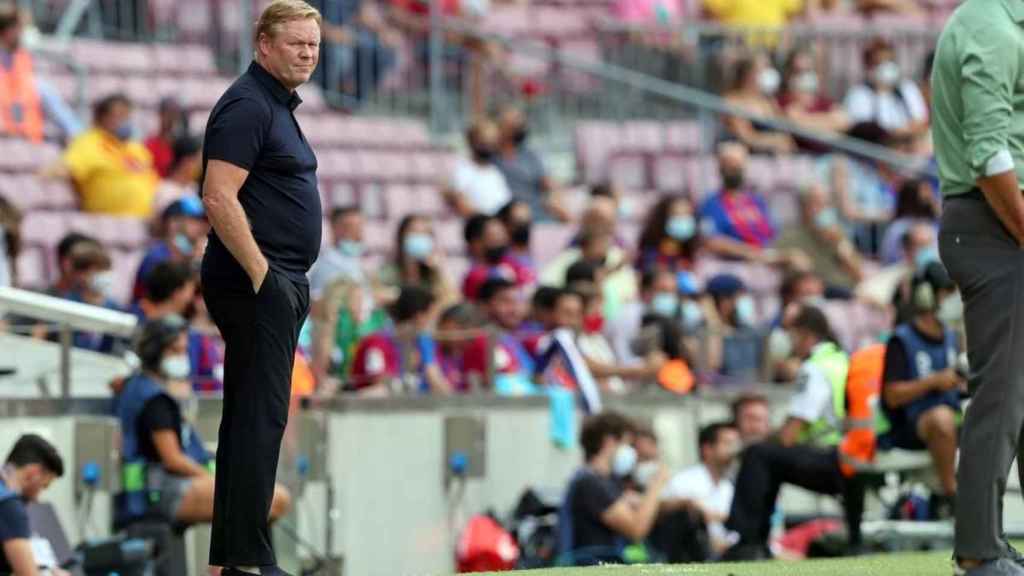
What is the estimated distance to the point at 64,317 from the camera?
11383 millimetres

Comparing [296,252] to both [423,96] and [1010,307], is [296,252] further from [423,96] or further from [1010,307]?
[423,96]

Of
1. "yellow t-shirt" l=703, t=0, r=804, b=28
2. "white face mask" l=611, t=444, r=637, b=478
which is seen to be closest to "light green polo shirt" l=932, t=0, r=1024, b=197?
"white face mask" l=611, t=444, r=637, b=478

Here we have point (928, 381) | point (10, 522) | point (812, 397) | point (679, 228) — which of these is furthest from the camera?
point (679, 228)

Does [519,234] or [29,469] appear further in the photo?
[519,234]

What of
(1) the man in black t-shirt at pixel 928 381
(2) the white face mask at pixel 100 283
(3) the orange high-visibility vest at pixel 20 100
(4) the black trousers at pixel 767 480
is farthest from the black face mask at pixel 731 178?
(2) the white face mask at pixel 100 283

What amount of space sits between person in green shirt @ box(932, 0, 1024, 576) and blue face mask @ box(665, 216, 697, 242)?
29.2ft

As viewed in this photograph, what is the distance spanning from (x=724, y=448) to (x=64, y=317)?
13.6ft

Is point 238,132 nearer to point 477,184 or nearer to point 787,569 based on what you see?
point 787,569

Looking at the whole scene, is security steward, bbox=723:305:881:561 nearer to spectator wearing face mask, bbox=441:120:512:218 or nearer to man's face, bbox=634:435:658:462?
man's face, bbox=634:435:658:462

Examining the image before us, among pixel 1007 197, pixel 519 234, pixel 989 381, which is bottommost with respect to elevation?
pixel 989 381

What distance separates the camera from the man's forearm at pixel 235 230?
7461 mm

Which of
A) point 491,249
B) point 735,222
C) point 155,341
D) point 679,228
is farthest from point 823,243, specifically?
point 155,341

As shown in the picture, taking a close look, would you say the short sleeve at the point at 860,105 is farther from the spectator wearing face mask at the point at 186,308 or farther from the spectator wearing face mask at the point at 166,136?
the spectator wearing face mask at the point at 186,308

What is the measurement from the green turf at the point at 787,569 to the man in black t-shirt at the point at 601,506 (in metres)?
3.64
